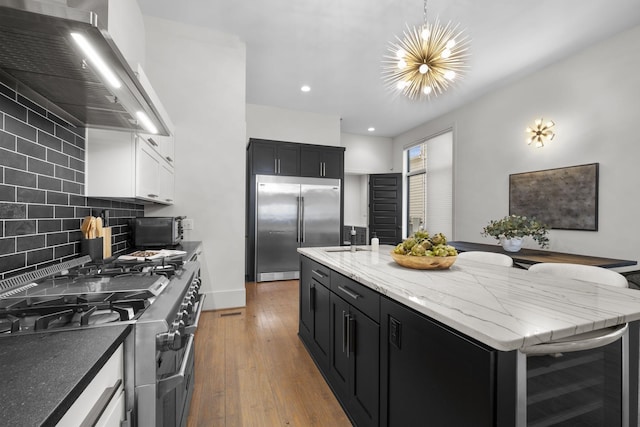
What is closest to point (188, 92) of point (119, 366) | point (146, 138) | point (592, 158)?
Result: point (146, 138)

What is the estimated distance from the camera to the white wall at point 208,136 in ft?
10.4

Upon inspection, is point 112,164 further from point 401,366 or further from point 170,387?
point 401,366

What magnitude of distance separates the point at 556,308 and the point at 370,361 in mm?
808

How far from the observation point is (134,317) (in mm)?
875

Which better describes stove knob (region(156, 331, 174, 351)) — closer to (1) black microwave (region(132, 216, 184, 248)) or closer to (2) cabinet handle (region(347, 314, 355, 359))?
(2) cabinet handle (region(347, 314, 355, 359))

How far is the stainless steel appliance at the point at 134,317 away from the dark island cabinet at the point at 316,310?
0.93 meters

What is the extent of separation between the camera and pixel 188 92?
3.23 metres

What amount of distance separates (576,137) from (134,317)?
4534 millimetres

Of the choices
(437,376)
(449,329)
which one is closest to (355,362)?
(437,376)

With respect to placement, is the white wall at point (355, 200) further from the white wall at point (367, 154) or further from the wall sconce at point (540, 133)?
the wall sconce at point (540, 133)

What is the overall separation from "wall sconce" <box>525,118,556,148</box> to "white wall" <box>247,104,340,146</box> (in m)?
3.15

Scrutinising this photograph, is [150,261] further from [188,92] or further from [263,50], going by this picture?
[263,50]

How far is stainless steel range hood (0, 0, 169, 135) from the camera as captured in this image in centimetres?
83

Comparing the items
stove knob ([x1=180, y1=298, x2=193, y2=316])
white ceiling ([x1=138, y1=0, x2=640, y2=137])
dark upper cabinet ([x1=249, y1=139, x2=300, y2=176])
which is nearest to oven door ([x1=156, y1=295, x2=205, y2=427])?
stove knob ([x1=180, y1=298, x2=193, y2=316])
